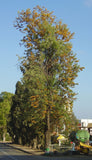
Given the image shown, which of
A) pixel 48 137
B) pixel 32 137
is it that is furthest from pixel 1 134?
pixel 48 137

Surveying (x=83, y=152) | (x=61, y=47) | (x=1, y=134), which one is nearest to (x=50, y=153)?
(x=83, y=152)

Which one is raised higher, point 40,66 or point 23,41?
point 23,41

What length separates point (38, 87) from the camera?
32.8 m

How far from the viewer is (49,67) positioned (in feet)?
116

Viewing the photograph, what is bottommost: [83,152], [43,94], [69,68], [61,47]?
[83,152]

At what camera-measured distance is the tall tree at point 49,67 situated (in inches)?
1303

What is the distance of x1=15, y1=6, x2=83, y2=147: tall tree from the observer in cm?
3309

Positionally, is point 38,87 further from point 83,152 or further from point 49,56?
point 83,152

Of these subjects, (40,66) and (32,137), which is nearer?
(40,66)

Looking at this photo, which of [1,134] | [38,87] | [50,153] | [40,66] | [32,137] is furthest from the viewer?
[1,134]

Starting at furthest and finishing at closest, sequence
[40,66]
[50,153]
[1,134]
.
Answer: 1. [1,134]
2. [40,66]
3. [50,153]

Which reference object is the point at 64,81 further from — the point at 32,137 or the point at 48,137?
the point at 32,137

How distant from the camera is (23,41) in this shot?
120 feet

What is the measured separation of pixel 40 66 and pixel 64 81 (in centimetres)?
322
